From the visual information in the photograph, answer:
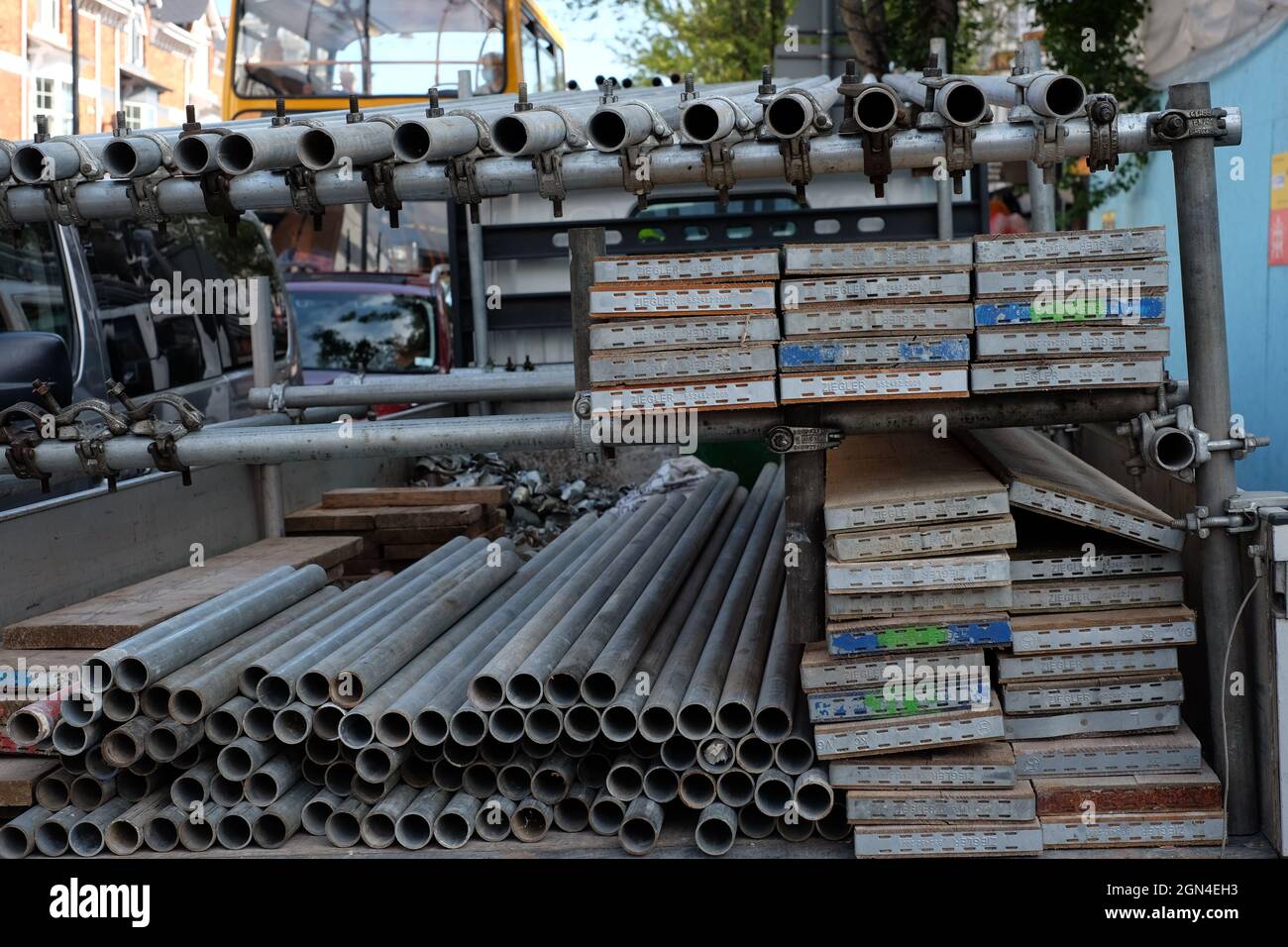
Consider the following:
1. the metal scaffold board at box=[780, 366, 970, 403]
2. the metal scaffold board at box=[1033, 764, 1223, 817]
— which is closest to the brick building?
the metal scaffold board at box=[780, 366, 970, 403]

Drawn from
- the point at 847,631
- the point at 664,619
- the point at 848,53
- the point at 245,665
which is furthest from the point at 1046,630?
the point at 848,53

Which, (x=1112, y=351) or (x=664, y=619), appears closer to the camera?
(x=1112, y=351)

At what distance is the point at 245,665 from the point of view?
4758 mm

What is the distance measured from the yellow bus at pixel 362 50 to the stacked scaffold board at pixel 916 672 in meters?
9.81

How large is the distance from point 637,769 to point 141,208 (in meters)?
2.73

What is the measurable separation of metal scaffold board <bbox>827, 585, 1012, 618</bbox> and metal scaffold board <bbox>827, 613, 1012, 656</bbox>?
0.02 m

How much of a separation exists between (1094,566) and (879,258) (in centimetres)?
128

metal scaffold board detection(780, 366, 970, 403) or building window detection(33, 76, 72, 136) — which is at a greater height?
building window detection(33, 76, 72, 136)

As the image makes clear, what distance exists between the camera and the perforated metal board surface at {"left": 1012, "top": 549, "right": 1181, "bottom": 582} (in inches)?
178

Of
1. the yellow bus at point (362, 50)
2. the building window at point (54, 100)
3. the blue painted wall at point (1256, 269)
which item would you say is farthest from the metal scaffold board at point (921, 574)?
the building window at point (54, 100)

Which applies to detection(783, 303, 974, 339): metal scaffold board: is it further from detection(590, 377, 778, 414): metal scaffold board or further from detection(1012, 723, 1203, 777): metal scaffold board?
detection(1012, 723, 1203, 777): metal scaffold board

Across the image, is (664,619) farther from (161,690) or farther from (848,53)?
(848,53)

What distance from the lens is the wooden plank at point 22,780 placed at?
4625 millimetres

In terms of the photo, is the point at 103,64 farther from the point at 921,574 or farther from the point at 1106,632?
the point at 1106,632
